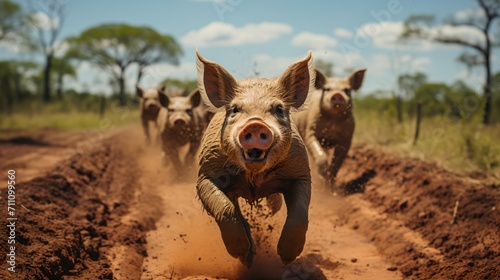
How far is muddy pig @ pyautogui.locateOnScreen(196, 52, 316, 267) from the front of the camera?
4359mm

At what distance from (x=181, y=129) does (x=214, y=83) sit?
5.19 meters

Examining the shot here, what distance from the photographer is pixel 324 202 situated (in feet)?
29.5

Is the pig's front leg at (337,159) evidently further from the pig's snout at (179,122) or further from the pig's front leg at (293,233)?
the pig's front leg at (293,233)

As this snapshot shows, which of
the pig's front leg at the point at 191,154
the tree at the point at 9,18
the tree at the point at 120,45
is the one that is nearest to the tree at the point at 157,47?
the tree at the point at 120,45

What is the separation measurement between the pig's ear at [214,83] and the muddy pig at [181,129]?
4952 mm

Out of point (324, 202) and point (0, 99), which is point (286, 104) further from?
point (0, 99)

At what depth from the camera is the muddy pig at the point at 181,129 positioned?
10.3 metres

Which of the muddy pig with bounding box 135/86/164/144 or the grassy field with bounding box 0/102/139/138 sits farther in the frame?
the grassy field with bounding box 0/102/139/138

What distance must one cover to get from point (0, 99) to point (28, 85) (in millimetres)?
21329

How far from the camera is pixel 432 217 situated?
709cm

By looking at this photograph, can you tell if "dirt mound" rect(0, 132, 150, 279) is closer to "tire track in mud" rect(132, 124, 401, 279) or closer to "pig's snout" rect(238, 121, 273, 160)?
"tire track in mud" rect(132, 124, 401, 279)

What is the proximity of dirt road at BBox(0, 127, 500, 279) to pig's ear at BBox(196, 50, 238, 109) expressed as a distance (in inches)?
58.9

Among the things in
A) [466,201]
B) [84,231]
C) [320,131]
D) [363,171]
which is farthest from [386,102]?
[84,231]

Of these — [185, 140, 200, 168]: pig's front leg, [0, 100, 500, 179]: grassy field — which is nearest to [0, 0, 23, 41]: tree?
[0, 100, 500, 179]: grassy field
